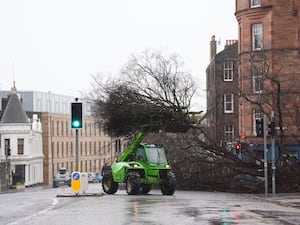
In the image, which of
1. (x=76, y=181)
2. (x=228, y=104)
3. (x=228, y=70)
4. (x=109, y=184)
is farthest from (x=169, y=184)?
(x=228, y=70)

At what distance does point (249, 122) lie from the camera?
63.4m

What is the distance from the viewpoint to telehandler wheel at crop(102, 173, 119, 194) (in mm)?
37625

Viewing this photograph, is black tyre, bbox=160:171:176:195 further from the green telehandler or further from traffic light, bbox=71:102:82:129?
traffic light, bbox=71:102:82:129

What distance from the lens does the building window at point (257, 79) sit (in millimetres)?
49506

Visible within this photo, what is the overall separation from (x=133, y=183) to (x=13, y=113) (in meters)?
69.1

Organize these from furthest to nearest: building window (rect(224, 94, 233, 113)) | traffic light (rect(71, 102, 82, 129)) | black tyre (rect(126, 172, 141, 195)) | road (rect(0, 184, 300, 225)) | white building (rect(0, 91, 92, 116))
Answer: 1. white building (rect(0, 91, 92, 116))
2. building window (rect(224, 94, 233, 113))
3. black tyre (rect(126, 172, 141, 195))
4. traffic light (rect(71, 102, 82, 129))
5. road (rect(0, 184, 300, 225))

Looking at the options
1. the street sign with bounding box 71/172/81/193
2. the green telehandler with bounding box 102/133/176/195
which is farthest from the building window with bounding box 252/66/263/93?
the street sign with bounding box 71/172/81/193

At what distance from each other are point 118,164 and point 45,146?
75223mm

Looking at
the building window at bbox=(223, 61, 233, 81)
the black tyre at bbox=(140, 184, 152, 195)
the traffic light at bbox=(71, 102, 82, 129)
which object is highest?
the building window at bbox=(223, 61, 233, 81)

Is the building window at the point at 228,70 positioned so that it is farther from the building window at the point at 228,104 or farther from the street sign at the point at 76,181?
the street sign at the point at 76,181

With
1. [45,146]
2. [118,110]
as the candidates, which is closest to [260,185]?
[118,110]

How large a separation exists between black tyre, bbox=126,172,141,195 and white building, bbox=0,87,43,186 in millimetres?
61238

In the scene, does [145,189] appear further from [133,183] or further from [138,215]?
[138,215]

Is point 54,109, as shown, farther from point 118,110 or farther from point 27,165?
point 118,110
